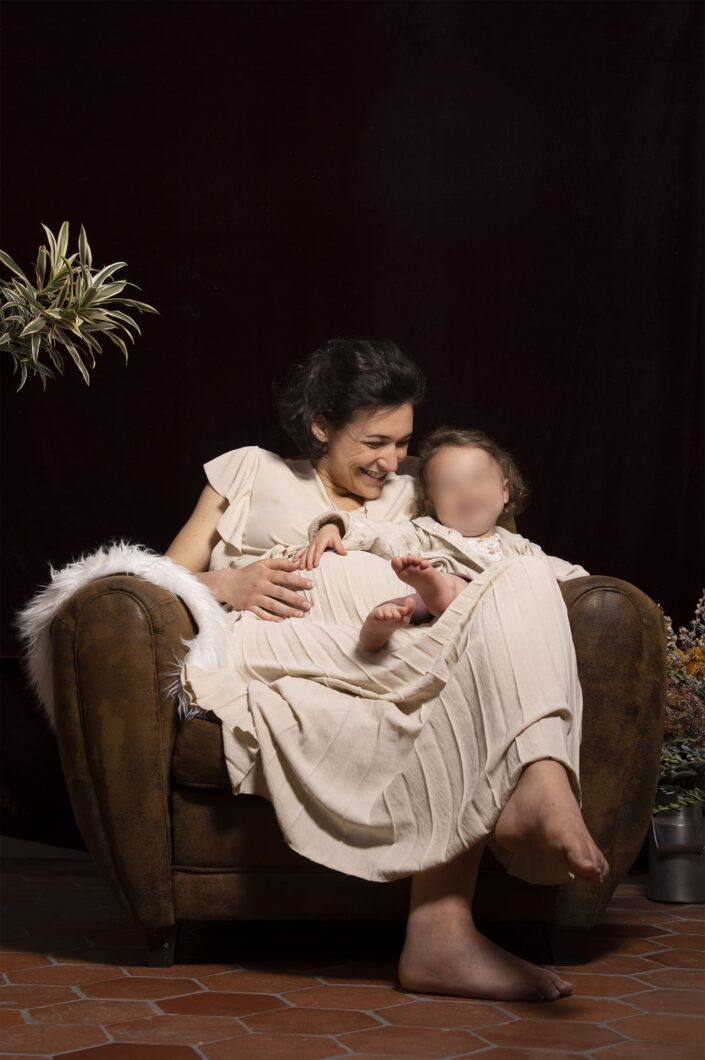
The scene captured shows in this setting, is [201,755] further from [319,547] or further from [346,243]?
[346,243]

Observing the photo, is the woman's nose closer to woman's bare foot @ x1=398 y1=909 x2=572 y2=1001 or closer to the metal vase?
the metal vase

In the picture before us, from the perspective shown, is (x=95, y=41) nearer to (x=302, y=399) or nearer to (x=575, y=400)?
(x=302, y=399)

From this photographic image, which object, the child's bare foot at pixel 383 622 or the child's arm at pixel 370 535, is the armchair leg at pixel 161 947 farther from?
the child's arm at pixel 370 535

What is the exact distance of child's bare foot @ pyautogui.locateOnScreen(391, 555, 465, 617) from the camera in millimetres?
2332

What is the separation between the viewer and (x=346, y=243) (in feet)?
12.9

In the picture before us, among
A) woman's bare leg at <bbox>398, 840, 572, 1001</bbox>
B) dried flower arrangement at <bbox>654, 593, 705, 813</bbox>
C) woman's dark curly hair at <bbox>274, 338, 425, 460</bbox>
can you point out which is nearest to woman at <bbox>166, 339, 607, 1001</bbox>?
woman's bare leg at <bbox>398, 840, 572, 1001</bbox>

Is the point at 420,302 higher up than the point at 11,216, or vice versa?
the point at 11,216

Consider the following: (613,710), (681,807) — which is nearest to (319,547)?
(613,710)

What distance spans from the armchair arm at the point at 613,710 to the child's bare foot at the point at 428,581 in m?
0.23

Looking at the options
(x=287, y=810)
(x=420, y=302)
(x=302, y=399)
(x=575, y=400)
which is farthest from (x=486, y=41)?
(x=287, y=810)

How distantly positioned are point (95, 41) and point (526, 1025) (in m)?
3.26

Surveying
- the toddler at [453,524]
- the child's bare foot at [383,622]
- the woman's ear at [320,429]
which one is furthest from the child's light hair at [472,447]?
the child's bare foot at [383,622]

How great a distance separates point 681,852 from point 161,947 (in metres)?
1.35

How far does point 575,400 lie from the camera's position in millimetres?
3871
